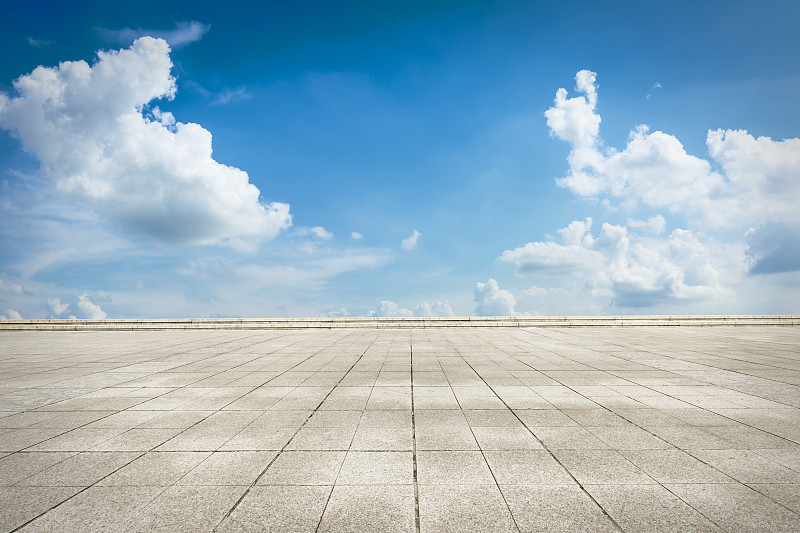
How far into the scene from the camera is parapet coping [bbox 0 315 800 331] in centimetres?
2378

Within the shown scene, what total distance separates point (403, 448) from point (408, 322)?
1882 centimetres

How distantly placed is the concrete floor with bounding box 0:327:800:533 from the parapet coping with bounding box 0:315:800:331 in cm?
1291

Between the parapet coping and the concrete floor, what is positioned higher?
the parapet coping

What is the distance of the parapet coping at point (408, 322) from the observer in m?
23.8

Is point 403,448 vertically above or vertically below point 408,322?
below

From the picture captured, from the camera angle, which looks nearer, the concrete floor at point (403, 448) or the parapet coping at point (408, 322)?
the concrete floor at point (403, 448)

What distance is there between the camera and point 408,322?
23844 mm

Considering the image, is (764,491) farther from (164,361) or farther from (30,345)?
(30,345)

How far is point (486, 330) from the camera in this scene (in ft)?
73.6

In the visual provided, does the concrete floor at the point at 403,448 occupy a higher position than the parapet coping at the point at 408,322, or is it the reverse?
the parapet coping at the point at 408,322

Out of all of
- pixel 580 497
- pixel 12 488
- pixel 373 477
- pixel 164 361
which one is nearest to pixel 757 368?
pixel 580 497

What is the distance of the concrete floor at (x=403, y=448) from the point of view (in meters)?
3.61

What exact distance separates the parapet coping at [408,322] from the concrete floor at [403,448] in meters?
12.9

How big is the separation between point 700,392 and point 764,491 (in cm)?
467
